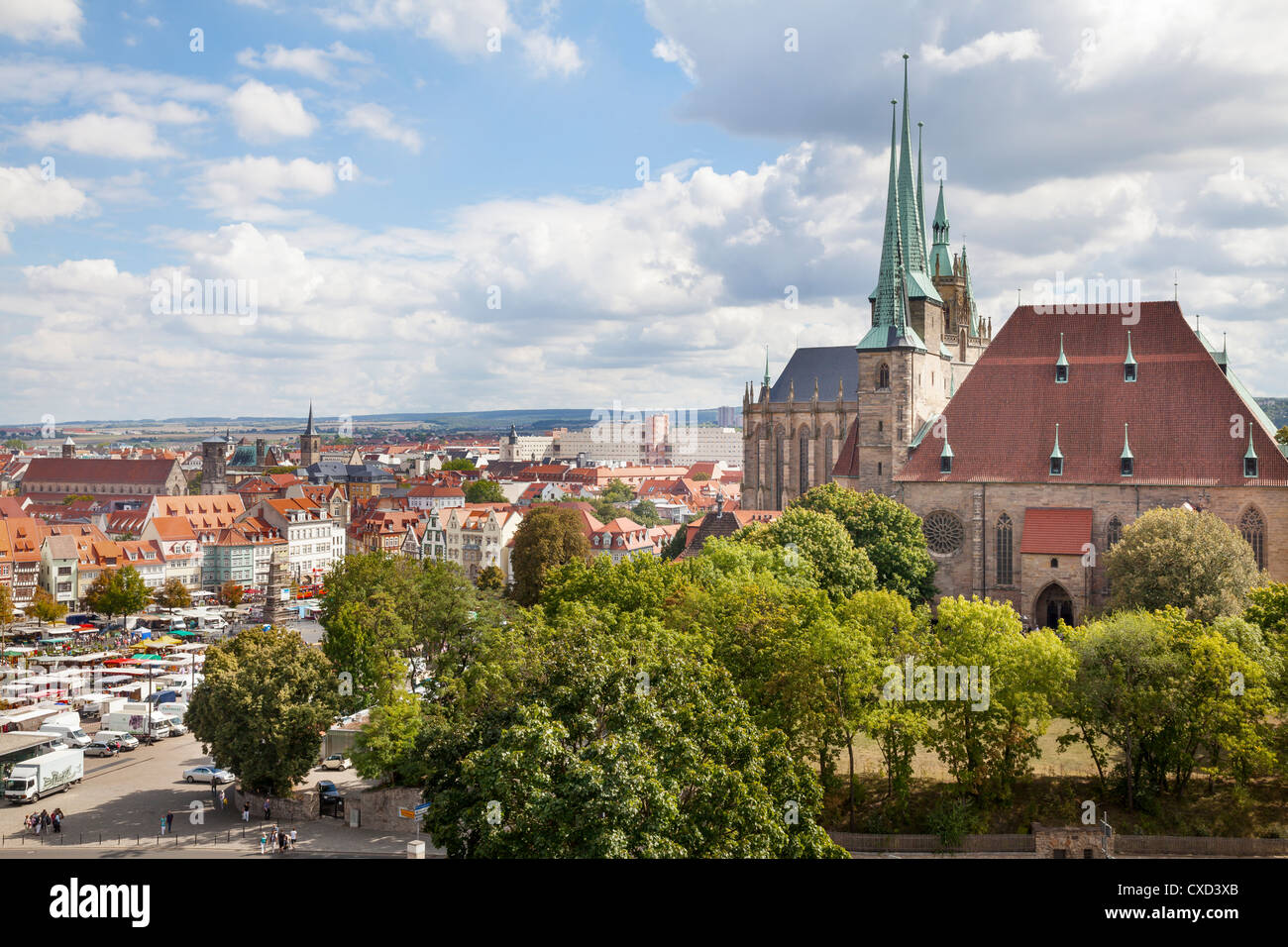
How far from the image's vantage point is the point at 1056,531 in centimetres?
5606

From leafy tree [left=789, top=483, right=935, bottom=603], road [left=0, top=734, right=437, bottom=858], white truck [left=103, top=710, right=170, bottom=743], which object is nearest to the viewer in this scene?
road [left=0, top=734, right=437, bottom=858]

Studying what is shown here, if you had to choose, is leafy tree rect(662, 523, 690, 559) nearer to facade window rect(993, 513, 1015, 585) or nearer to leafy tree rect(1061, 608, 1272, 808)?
facade window rect(993, 513, 1015, 585)

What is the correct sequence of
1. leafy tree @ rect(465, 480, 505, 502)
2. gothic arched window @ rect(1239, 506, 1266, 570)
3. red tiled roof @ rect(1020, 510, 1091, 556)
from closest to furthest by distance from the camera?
gothic arched window @ rect(1239, 506, 1266, 570)
red tiled roof @ rect(1020, 510, 1091, 556)
leafy tree @ rect(465, 480, 505, 502)

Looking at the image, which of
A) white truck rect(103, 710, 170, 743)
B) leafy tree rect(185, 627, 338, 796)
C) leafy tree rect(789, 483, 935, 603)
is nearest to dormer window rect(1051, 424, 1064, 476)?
leafy tree rect(789, 483, 935, 603)

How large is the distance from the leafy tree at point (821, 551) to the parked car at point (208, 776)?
23956 mm

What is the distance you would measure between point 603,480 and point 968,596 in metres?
121

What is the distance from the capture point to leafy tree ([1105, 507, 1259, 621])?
42.0 m

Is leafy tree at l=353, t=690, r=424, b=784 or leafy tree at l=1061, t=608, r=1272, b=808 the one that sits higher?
leafy tree at l=1061, t=608, r=1272, b=808

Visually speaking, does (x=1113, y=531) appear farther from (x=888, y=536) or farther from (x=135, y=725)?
(x=135, y=725)

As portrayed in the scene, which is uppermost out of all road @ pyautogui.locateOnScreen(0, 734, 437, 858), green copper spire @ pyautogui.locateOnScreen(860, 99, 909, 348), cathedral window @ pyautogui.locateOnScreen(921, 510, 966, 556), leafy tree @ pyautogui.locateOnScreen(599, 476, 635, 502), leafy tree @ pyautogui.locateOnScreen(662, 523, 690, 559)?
green copper spire @ pyautogui.locateOnScreen(860, 99, 909, 348)

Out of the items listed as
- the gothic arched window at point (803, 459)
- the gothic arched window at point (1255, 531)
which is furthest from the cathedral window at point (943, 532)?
the gothic arched window at point (803, 459)

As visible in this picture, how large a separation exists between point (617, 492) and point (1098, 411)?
102 metres

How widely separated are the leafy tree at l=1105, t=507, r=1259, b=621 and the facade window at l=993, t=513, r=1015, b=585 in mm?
12781
